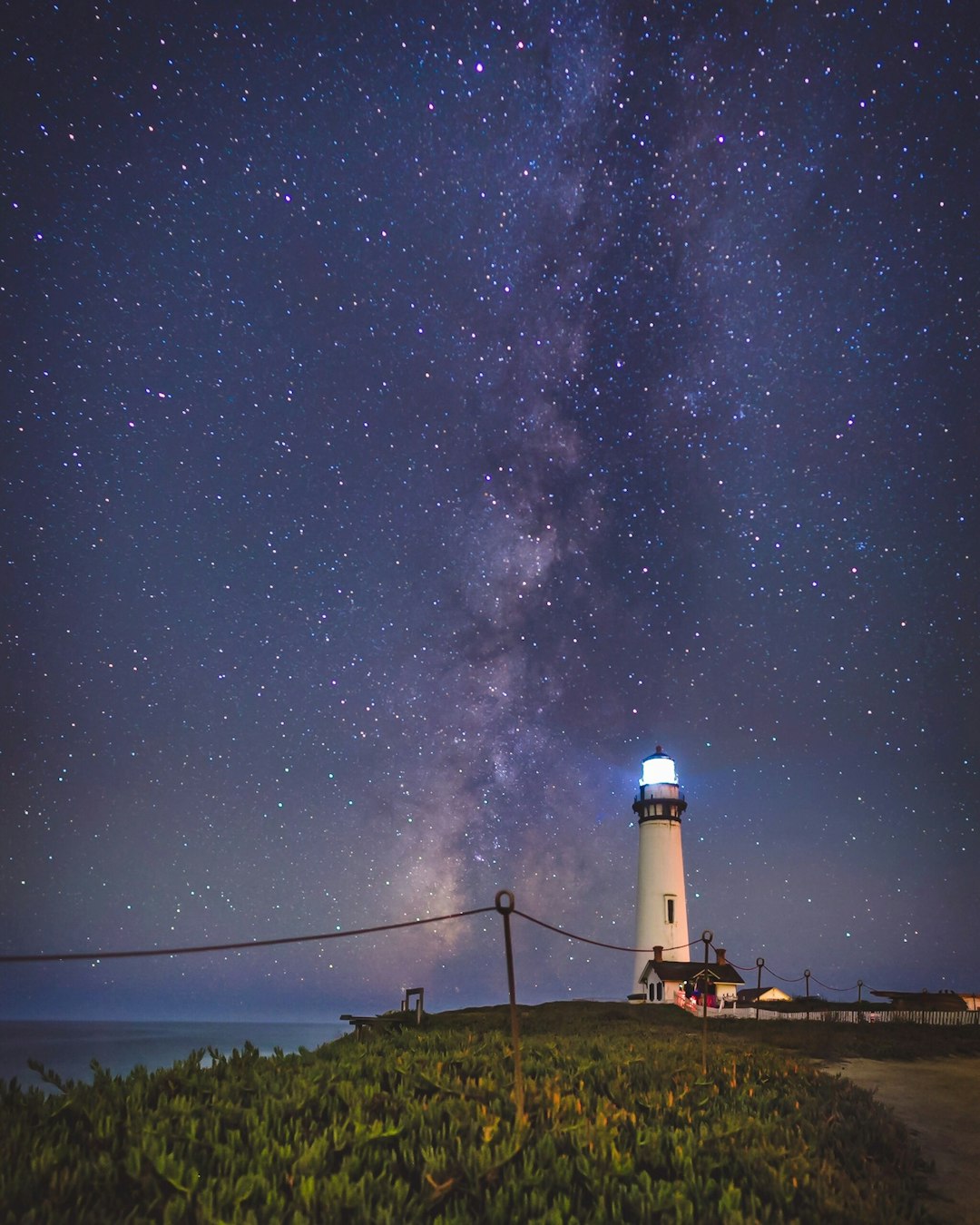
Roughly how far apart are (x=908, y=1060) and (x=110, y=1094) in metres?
17.6

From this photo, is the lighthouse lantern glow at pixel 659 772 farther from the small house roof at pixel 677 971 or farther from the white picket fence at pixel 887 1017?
the white picket fence at pixel 887 1017

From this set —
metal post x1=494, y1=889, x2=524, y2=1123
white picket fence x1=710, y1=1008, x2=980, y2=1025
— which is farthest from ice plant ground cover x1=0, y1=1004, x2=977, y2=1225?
white picket fence x1=710, y1=1008, x2=980, y2=1025

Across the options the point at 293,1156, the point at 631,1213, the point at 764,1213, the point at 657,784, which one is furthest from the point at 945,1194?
the point at 657,784

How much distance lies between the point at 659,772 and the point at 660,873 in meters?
5.23

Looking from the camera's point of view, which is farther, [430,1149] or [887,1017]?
[887,1017]

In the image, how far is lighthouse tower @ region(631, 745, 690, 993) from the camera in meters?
40.2

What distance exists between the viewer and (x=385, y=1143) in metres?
6.68

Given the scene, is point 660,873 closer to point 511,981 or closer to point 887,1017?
point 887,1017

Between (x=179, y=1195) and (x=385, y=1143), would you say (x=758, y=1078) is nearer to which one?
(x=385, y=1143)

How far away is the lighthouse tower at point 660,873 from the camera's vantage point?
40.2 m

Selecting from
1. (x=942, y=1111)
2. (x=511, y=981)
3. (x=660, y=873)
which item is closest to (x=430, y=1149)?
(x=511, y=981)

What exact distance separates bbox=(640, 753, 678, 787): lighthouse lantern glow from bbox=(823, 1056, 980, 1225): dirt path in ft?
79.3

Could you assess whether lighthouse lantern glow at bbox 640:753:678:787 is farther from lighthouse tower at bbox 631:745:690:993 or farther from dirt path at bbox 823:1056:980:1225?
dirt path at bbox 823:1056:980:1225

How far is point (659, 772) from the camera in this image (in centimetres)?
4331
